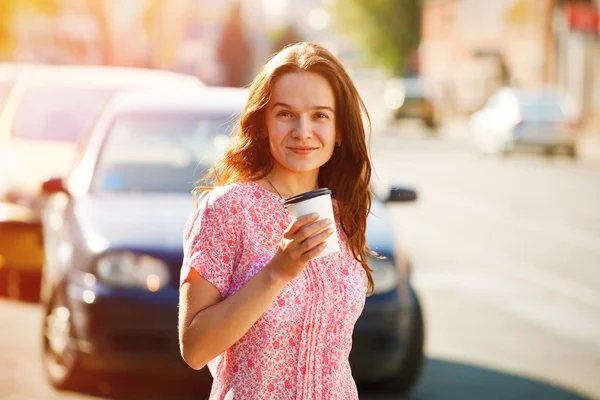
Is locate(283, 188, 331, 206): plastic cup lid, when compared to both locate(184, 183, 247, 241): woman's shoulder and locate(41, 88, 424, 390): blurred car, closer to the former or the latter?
locate(184, 183, 247, 241): woman's shoulder

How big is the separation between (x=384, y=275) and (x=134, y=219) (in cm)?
138

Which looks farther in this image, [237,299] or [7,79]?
[7,79]

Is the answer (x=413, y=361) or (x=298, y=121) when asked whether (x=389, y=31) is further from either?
(x=298, y=121)

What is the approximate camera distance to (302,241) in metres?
2.16

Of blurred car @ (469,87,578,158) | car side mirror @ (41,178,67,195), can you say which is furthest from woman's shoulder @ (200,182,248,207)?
blurred car @ (469,87,578,158)

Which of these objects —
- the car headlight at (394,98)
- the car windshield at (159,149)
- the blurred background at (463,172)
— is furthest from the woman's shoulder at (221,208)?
the car headlight at (394,98)

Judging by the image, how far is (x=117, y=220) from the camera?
233 inches

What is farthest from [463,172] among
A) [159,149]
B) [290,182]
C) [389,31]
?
[389,31]

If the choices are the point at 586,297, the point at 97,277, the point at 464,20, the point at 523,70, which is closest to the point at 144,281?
the point at 97,277

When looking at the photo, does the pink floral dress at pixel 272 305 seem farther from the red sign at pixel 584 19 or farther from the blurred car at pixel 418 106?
the blurred car at pixel 418 106

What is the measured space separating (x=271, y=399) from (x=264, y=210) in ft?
1.37

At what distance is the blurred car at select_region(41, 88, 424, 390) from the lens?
17.6 ft

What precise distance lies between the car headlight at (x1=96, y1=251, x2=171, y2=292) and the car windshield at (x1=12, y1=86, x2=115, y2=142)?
14.6 feet

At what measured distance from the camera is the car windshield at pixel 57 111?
9.83 metres
